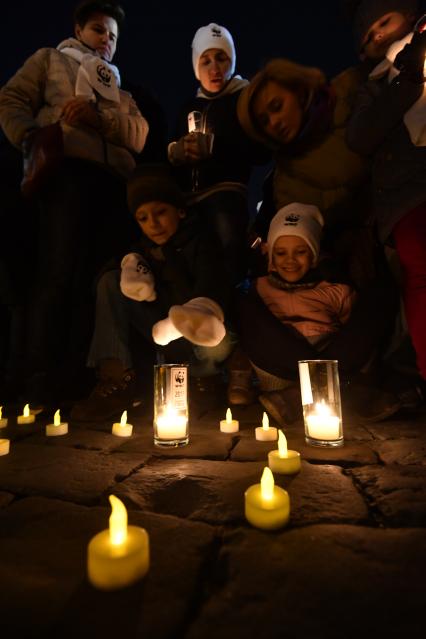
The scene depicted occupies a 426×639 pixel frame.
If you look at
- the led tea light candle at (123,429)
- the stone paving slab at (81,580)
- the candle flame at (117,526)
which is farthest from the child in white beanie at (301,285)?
the candle flame at (117,526)

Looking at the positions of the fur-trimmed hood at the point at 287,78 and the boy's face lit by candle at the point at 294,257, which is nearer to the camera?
the boy's face lit by candle at the point at 294,257

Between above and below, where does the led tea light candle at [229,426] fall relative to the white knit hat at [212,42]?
below

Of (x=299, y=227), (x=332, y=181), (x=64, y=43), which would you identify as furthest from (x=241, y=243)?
(x=64, y=43)

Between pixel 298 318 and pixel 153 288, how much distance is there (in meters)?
1.18

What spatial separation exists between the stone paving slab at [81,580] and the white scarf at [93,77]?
3.44 metres

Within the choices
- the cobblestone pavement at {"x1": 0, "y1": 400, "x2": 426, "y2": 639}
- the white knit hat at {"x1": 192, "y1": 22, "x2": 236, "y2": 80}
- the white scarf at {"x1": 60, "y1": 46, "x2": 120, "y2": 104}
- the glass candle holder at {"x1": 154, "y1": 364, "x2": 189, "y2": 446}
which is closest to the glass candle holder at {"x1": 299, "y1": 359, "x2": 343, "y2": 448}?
the cobblestone pavement at {"x1": 0, "y1": 400, "x2": 426, "y2": 639}

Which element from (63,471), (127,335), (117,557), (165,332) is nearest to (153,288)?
(127,335)

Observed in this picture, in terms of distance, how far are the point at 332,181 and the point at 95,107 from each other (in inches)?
88.2

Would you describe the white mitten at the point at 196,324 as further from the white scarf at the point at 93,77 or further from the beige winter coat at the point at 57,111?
the white scarf at the point at 93,77

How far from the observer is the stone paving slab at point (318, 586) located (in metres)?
0.68

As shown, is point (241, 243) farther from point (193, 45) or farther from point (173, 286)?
point (193, 45)

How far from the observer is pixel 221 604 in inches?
29.4

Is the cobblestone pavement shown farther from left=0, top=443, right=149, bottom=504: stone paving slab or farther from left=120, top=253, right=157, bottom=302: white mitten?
left=120, top=253, right=157, bottom=302: white mitten

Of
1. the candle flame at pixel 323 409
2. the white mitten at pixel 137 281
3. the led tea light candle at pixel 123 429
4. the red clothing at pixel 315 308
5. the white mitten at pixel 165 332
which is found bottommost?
the led tea light candle at pixel 123 429
